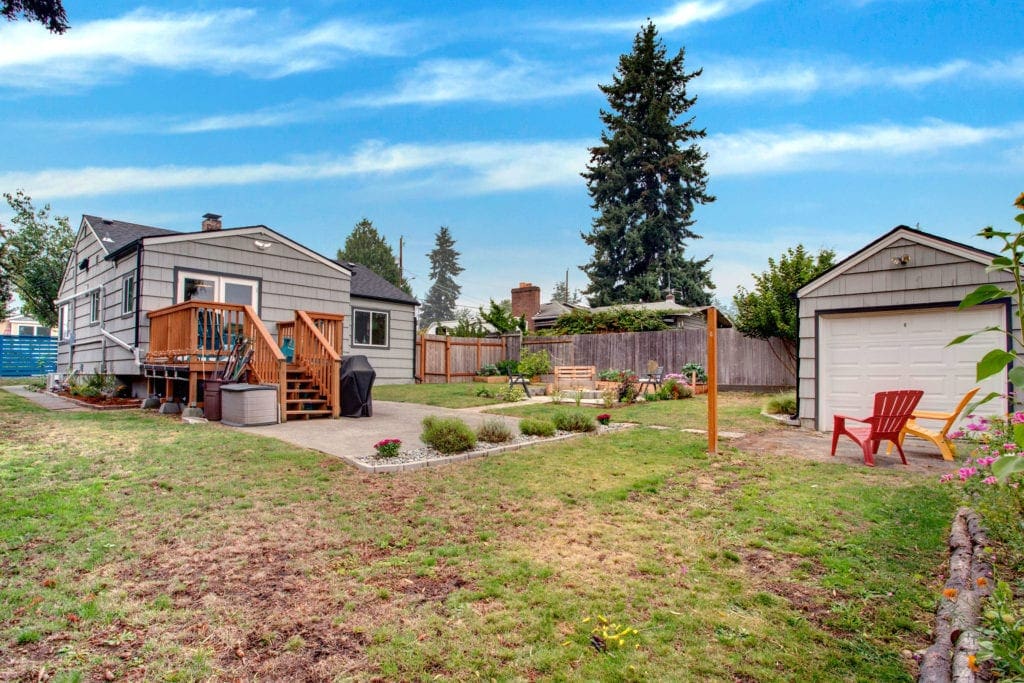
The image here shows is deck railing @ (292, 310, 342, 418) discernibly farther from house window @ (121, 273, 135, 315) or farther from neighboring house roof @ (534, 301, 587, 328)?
neighboring house roof @ (534, 301, 587, 328)

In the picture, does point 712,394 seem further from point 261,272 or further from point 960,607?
point 261,272

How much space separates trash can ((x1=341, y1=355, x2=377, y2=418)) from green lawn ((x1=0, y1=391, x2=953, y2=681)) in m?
3.77

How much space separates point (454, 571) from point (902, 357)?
8.81m

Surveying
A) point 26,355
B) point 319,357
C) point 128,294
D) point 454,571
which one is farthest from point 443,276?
point 454,571

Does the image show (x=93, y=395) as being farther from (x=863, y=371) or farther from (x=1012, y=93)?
(x=1012, y=93)

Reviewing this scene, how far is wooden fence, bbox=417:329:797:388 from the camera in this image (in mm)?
17141

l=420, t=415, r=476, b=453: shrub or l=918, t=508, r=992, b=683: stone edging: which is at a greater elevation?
l=420, t=415, r=476, b=453: shrub

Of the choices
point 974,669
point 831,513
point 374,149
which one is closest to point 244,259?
point 374,149

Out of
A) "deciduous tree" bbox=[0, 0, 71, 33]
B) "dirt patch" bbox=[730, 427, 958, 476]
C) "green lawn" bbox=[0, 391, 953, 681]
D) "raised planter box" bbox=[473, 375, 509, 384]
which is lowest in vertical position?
"green lawn" bbox=[0, 391, 953, 681]

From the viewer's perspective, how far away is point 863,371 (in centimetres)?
909

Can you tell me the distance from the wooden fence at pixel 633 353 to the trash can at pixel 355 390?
971 centimetres

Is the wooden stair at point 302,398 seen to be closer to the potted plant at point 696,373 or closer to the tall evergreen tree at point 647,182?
the potted plant at point 696,373

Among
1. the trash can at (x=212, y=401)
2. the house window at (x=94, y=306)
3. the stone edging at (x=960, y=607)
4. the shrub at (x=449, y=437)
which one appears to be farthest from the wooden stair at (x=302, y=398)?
the stone edging at (x=960, y=607)

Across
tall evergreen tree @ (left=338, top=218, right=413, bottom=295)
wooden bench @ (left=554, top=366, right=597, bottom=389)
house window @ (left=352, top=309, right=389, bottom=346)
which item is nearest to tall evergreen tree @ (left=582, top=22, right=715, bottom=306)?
wooden bench @ (left=554, top=366, right=597, bottom=389)
